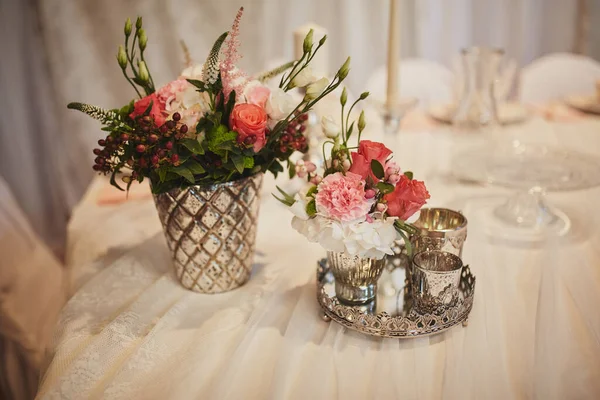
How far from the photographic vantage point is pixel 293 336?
0.80 meters

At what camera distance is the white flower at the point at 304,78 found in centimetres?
80

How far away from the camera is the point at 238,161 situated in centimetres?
82

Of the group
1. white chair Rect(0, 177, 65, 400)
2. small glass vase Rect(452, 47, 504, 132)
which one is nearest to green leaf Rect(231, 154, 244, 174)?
white chair Rect(0, 177, 65, 400)

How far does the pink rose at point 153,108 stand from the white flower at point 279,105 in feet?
0.52

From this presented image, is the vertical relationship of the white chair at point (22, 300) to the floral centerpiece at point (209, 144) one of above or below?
below

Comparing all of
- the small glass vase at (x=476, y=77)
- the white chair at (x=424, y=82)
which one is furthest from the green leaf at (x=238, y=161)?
the white chair at (x=424, y=82)

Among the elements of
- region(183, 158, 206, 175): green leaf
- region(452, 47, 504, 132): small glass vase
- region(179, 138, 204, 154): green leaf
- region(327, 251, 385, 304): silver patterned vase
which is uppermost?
region(179, 138, 204, 154): green leaf

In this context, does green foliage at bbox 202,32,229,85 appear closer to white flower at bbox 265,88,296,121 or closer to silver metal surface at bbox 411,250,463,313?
white flower at bbox 265,88,296,121

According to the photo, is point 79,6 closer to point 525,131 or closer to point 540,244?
point 525,131

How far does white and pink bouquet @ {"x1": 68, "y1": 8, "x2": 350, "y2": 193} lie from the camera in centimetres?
79

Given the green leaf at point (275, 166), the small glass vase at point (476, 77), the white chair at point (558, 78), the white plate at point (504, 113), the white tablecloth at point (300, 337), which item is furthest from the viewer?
the white chair at point (558, 78)

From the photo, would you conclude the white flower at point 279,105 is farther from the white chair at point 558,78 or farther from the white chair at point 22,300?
the white chair at point 558,78

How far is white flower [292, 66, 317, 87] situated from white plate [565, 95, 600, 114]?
1374mm

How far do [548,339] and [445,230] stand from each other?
8.2 inches
